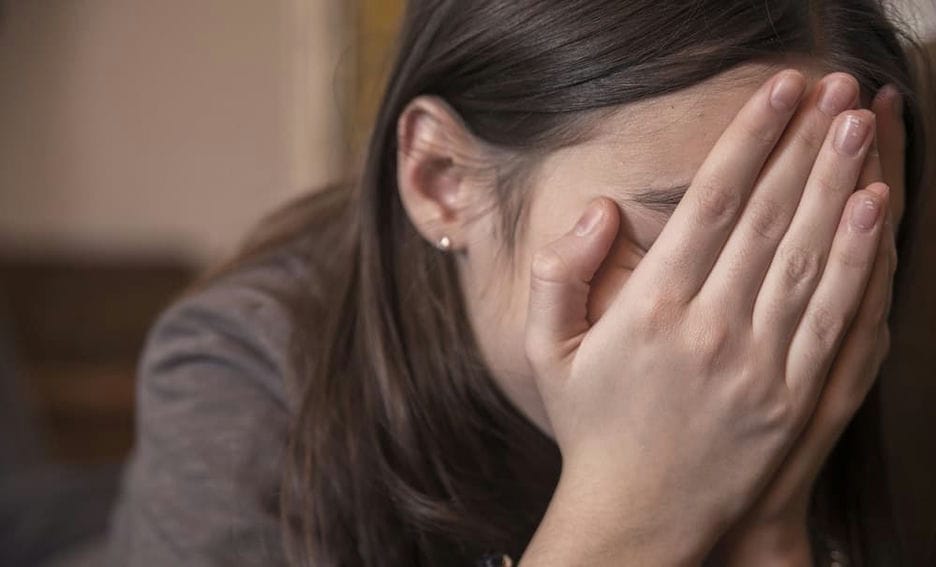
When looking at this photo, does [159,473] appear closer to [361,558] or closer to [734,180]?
[361,558]

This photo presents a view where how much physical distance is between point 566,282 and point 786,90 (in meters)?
0.18

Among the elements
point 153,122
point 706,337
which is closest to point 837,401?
point 706,337

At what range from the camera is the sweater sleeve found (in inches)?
36.9

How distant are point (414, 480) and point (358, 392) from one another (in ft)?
0.27

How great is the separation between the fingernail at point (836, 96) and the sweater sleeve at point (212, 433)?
0.48m

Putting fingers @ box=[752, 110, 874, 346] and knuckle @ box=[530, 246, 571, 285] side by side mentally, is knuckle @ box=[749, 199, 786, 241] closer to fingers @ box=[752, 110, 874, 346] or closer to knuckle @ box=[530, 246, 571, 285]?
fingers @ box=[752, 110, 874, 346]

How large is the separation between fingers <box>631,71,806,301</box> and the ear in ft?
0.55

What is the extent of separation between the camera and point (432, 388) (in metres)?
0.91

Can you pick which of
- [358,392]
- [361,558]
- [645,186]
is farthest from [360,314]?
[645,186]

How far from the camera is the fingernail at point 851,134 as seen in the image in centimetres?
71

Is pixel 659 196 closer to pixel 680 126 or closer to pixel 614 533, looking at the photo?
pixel 680 126

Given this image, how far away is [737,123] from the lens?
715 mm

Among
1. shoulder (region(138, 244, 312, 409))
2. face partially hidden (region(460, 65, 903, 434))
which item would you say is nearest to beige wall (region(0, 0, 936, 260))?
shoulder (region(138, 244, 312, 409))

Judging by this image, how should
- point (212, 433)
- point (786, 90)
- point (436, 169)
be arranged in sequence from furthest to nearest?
point (212, 433) < point (436, 169) < point (786, 90)
